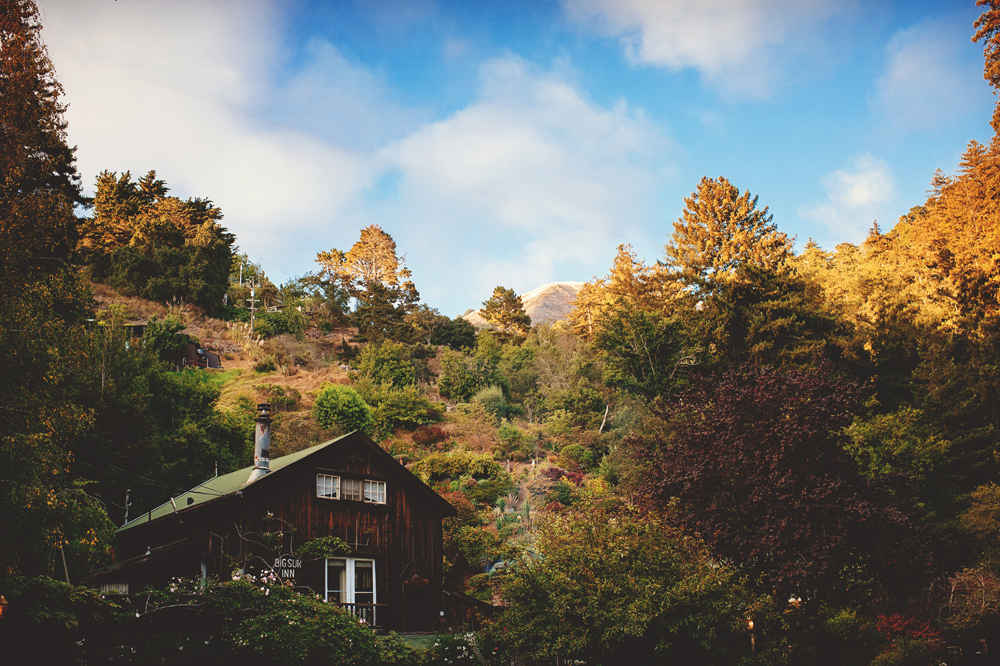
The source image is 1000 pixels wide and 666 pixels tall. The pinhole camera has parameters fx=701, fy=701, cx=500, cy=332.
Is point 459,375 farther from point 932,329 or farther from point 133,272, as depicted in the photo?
point 932,329

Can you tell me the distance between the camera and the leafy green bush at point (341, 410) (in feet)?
122

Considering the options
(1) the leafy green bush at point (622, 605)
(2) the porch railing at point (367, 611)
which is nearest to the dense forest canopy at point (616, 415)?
(1) the leafy green bush at point (622, 605)

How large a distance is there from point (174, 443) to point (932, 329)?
117ft

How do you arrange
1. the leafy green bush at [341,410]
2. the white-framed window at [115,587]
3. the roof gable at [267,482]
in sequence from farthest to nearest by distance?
the leafy green bush at [341,410] < the roof gable at [267,482] < the white-framed window at [115,587]

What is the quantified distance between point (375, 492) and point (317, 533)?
2303mm

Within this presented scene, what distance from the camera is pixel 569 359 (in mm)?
53125

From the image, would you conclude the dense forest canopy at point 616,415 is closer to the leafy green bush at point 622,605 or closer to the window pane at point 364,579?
the leafy green bush at point 622,605

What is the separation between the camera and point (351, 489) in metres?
20.8

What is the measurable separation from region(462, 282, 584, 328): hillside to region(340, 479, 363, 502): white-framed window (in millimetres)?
115693

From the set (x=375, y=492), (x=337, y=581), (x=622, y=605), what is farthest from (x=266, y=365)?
(x=622, y=605)

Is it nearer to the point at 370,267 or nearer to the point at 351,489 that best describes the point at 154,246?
the point at 370,267

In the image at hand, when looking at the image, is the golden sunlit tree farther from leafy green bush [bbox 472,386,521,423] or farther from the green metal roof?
the green metal roof

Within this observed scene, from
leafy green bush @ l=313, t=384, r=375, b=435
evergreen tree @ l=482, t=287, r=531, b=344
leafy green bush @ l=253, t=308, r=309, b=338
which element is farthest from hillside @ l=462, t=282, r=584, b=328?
leafy green bush @ l=313, t=384, r=375, b=435

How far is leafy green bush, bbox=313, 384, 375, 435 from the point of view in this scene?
37.1m
